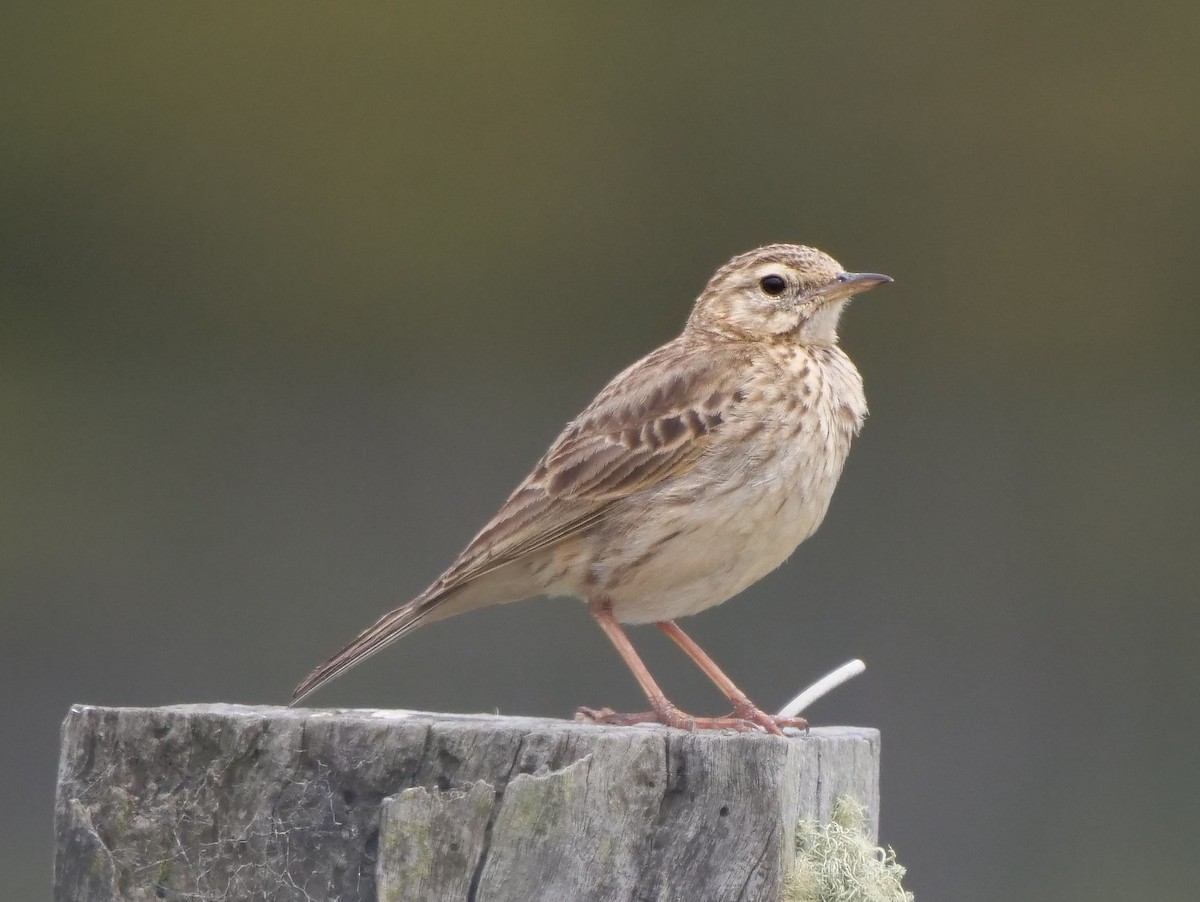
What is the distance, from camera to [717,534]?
5.65m

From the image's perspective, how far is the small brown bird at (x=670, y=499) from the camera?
18.6ft

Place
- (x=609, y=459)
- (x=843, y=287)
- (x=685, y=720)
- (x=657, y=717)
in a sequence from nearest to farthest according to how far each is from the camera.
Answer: (x=685, y=720) → (x=657, y=717) → (x=609, y=459) → (x=843, y=287)

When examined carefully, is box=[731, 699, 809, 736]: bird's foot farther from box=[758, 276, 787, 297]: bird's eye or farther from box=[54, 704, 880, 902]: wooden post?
box=[758, 276, 787, 297]: bird's eye

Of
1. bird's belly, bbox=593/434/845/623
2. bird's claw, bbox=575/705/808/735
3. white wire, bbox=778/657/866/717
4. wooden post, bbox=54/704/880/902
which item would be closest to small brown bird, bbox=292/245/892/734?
bird's belly, bbox=593/434/845/623

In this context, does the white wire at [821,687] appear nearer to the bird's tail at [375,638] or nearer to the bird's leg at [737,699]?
the bird's leg at [737,699]

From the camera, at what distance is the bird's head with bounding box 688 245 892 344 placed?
630 cm

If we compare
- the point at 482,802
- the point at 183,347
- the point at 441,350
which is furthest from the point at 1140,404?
the point at 482,802

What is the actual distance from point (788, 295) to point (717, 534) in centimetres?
102

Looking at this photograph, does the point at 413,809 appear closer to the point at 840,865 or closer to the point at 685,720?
the point at 840,865

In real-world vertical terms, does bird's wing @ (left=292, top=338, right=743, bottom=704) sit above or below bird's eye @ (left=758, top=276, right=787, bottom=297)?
below

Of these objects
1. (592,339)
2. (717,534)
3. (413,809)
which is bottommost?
(413,809)

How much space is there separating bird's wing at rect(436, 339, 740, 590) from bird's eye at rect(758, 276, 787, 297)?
17.1 inches

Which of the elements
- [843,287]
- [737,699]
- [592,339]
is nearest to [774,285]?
[843,287]

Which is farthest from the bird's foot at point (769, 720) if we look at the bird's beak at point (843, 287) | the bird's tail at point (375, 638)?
the bird's beak at point (843, 287)
